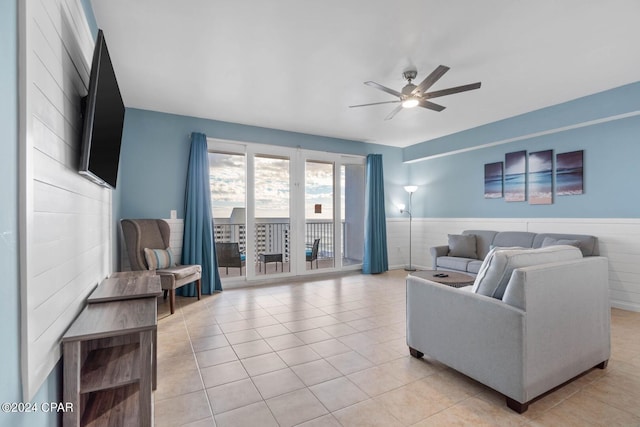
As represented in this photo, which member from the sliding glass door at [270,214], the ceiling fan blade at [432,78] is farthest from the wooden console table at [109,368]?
the sliding glass door at [270,214]

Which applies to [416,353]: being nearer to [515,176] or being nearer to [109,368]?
[109,368]

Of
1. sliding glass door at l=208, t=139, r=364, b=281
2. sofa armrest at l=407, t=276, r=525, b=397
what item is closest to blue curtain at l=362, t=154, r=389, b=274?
sliding glass door at l=208, t=139, r=364, b=281

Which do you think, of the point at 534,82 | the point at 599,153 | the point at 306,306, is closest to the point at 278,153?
the point at 306,306

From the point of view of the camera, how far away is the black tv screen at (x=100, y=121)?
5.09 feet

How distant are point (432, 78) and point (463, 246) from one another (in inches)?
128

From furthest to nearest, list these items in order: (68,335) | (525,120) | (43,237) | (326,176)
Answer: (326,176)
(525,120)
(68,335)
(43,237)

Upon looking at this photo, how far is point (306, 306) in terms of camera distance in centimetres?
392

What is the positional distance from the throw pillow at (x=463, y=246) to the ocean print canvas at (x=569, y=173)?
1.39 m

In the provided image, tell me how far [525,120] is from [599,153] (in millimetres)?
1013

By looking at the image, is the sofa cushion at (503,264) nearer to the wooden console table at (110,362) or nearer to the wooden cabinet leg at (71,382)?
the wooden console table at (110,362)

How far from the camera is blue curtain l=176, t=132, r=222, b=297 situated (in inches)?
174

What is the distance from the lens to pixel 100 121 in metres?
1.72

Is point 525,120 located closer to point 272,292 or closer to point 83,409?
point 272,292

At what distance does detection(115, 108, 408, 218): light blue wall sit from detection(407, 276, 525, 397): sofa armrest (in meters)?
3.72
